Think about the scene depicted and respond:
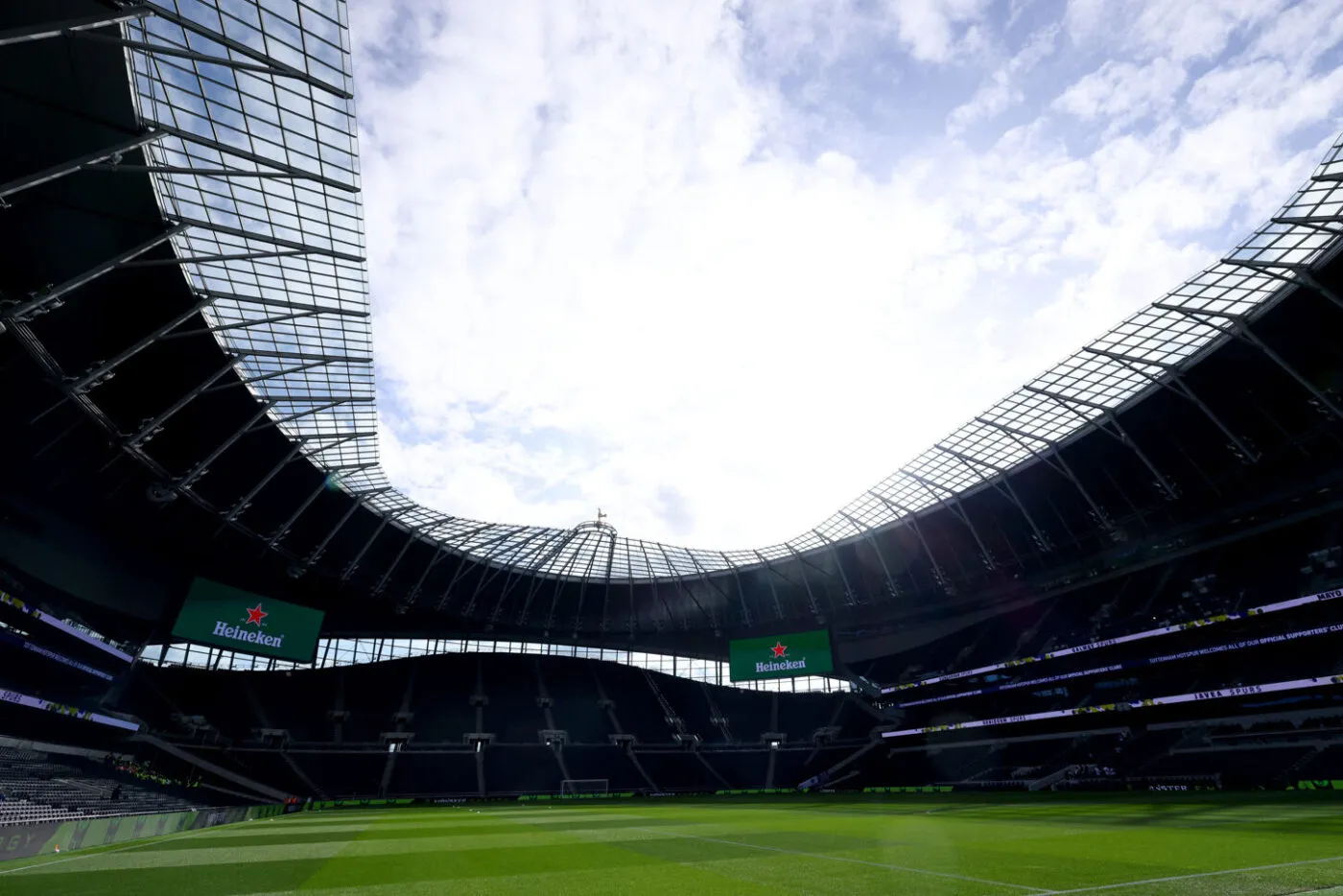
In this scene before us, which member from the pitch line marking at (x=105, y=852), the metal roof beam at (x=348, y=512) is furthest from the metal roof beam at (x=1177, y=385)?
the metal roof beam at (x=348, y=512)

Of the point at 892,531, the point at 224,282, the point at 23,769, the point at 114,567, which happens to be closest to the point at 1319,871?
the point at 224,282

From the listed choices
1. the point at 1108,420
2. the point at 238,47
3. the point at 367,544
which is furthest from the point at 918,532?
the point at 238,47

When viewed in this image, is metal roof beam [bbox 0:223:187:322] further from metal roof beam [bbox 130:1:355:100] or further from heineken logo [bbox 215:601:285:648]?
heineken logo [bbox 215:601:285:648]

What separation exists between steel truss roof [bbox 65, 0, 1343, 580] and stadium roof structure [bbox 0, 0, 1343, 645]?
3.9 inches

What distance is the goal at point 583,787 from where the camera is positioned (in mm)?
55938

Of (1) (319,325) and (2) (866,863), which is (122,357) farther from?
(2) (866,863)

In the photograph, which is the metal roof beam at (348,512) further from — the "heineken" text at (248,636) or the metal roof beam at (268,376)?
the metal roof beam at (268,376)

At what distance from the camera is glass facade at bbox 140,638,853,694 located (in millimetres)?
53250

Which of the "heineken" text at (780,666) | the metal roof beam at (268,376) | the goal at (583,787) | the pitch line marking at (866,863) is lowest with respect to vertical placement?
the pitch line marking at (866,863)

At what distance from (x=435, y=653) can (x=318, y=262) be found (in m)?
49.0

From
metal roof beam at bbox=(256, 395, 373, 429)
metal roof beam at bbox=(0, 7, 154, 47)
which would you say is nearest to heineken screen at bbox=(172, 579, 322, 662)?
metal roof beam at bbox=(256, 395, 373, 429)

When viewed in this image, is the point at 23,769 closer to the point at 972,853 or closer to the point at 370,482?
the point at 370,482

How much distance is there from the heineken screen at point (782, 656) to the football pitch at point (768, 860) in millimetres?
41060

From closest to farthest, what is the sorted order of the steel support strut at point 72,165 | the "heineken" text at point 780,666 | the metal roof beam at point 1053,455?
1. the steel support strut at point 72,165
2. the metal roof beam at point 1053,455
3. the "heineken" text at point 780,666
